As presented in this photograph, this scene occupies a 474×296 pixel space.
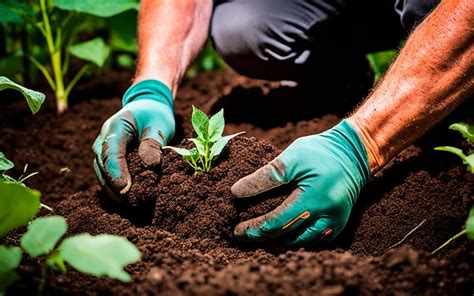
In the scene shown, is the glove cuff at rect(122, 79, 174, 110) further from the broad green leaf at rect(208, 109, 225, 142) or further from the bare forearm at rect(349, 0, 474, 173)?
the bare forearm at rect(349, 0, 474, 173)

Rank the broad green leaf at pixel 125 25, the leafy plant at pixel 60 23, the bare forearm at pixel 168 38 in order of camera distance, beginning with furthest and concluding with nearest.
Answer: the broad green leaf at pixel 125 25
the leafy plant at pixel 60 23
the bare forearm at pixel 168 38

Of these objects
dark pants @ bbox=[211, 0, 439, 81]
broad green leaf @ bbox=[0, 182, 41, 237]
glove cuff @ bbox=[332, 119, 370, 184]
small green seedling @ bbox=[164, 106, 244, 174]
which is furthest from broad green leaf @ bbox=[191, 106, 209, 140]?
dark pants @ bbox=[211, 0, 439, 81]

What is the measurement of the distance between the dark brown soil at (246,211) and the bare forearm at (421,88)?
0.73 feet

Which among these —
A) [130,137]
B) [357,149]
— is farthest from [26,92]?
[357,149]

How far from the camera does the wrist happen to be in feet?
5.31

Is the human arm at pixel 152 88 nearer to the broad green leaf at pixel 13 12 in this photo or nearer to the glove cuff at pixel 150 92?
the glove cuff at pixel 150 92

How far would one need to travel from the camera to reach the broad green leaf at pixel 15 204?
43.9 inches

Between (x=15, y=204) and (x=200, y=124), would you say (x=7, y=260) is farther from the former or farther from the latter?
(x=200, y=124)

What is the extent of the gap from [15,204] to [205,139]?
63 centimetres

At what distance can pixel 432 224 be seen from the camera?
160cm

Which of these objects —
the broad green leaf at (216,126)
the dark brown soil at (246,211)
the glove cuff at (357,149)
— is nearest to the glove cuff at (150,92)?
the dark brown soil at (246,211)

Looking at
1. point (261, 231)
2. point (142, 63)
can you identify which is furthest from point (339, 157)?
point (142, 63)

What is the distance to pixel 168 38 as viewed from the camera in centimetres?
229

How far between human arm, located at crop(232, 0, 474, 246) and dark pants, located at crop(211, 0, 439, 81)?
0.86 m
